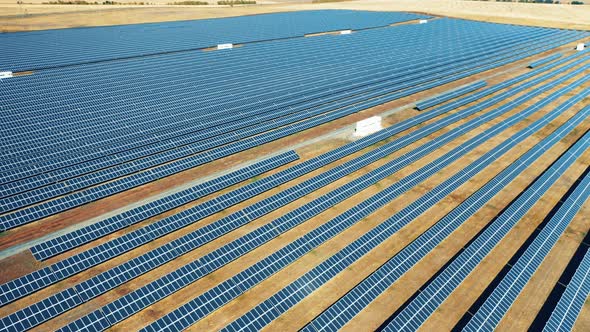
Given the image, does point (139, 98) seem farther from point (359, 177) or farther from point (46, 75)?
point (359, 177)

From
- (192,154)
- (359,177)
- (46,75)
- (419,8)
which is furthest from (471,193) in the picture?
(419,8)

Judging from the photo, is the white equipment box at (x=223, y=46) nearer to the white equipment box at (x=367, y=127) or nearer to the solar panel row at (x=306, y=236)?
the white equipment box at (x=367, y=127)

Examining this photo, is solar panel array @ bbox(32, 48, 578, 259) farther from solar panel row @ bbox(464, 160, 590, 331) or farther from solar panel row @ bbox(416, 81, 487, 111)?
solar panel row @ bbox(464, 160, 590, 331)

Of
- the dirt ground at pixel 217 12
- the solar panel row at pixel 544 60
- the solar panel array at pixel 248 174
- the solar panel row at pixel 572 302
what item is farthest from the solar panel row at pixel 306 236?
the dirt ground at pixel 217 12

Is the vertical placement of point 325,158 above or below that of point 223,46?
below

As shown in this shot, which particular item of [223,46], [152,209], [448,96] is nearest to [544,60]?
[448,96]

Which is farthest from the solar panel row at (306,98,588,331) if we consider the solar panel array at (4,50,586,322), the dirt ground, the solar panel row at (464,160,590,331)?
the dirt ground

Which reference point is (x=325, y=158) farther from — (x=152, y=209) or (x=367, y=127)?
(x=152, y=209)
